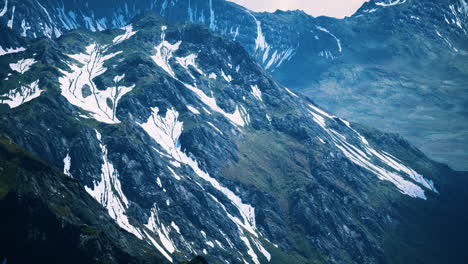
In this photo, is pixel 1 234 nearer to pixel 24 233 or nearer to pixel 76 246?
pixel 24 233

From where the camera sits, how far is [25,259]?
183 m

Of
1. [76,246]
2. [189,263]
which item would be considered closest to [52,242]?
[76,246]

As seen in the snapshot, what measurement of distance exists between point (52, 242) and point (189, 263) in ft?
166

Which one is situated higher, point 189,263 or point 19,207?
point 19,207

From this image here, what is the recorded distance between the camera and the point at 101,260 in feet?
643

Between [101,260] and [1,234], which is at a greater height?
[1,234]

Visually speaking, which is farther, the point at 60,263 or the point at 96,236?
the point at 96,236

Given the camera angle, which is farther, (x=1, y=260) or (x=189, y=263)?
(x=189, y=263)

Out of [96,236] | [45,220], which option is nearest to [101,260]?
[96,236]

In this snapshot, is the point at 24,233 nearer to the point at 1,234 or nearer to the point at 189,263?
the point at 1,234

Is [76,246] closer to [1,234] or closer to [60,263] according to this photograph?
[60,263]

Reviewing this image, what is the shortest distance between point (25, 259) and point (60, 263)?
1176 centimetres

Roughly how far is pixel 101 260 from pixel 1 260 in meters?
34.5

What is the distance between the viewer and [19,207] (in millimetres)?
197750
